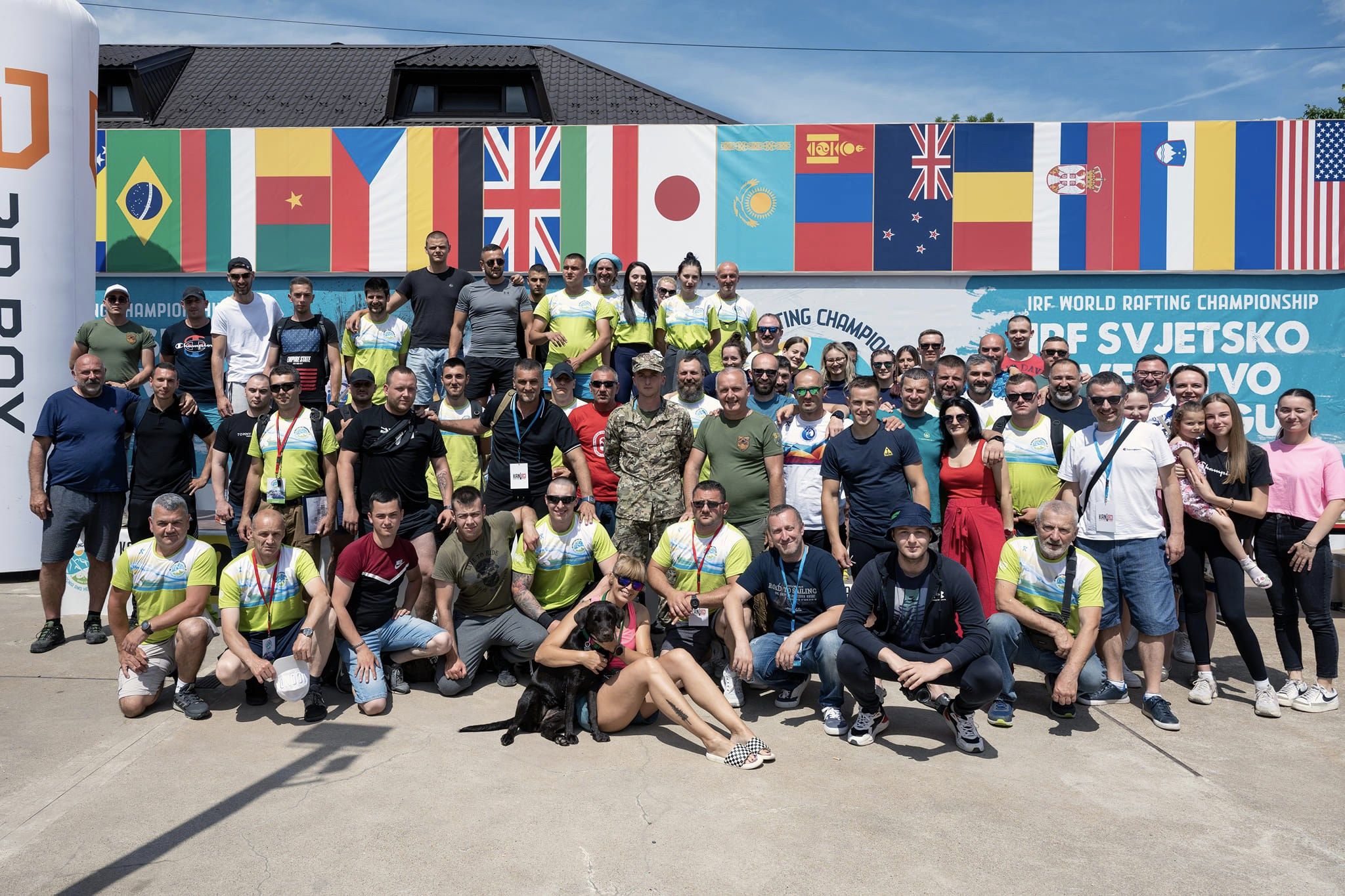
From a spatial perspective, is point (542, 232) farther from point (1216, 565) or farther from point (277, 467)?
point (1216, 565)

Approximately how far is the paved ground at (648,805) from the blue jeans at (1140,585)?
0.53 m

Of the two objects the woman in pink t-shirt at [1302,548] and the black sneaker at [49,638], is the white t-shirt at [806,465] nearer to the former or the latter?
the woman in pink t-shirt at [1302,548]

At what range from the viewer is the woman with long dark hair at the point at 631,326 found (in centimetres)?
787

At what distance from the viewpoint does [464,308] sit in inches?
304

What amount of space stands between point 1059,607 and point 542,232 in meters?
6.65

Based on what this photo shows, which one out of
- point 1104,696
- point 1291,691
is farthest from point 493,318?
point 1291,691

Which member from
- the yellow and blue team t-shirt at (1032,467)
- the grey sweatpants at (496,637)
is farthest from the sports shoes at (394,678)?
the yellow and blue team t-shirt at (1032,467)

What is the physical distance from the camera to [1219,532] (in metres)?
5.56

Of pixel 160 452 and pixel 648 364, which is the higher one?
pixel 648 364

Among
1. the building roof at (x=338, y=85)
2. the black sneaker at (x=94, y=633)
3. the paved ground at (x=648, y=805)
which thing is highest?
the building roof at (x=338, y=85)

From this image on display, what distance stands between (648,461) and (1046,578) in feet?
8.14

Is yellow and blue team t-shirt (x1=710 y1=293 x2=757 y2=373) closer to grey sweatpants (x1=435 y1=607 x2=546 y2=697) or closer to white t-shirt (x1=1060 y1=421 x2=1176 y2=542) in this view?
grey sweatpants (x1=435 y1=607 x2=546 y2=697)

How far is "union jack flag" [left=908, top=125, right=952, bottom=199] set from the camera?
966 cm

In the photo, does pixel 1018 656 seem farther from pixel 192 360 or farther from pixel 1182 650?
pixel 192 360
